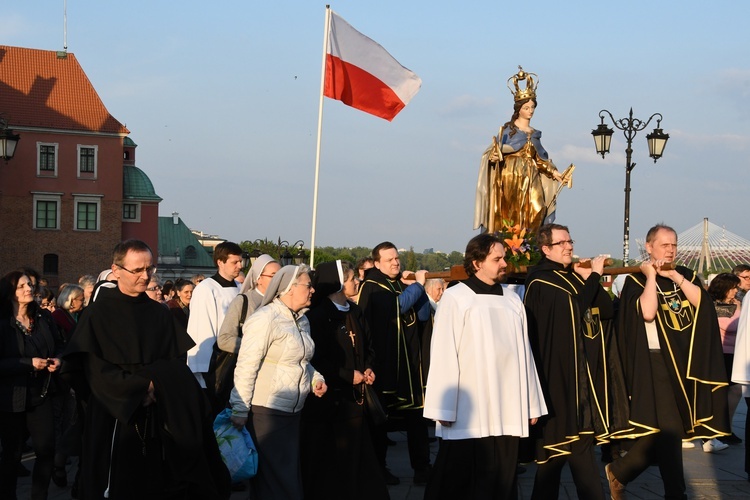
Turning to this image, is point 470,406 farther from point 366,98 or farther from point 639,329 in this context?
point 366,98

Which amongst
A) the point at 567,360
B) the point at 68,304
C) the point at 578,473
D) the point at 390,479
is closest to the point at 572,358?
the point at 567,360

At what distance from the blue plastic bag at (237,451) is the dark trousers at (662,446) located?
2.79 m

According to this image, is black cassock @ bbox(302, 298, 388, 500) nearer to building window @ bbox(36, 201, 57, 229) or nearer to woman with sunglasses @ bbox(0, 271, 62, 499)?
woman with sunglasses @ bbox(0, 271, 62, 499)

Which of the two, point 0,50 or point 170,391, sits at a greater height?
point 0,50

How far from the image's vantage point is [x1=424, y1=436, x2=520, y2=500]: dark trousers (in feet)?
22.5

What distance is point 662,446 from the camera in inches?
301

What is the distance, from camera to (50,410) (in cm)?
790

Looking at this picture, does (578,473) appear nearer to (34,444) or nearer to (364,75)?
(34,444)

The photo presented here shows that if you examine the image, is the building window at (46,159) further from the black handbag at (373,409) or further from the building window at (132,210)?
the black handbag at (373,409)

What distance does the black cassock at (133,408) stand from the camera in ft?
18.7

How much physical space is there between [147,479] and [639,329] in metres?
→ 3.88

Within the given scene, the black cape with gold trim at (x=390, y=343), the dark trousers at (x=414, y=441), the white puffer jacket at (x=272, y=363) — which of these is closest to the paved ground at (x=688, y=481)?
the dark trousers at (x=414, y=441)

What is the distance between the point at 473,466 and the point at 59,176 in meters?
62.8

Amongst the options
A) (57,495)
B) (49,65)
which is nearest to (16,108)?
(49,65)
